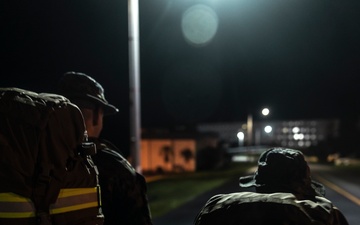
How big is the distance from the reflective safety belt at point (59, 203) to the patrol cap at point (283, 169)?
1.06 m

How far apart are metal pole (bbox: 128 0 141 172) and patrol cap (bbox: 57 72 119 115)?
19.9ft

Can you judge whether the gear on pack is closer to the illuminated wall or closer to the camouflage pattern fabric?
the camouflage pattern fabric

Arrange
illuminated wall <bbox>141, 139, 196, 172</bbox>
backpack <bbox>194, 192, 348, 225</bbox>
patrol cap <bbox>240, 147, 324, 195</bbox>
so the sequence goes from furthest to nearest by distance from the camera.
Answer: illuminated wall <bbox>141, 139, 196, 172</bbox>
patrol cap <bbox>240, 147, 324, 195</bbox>
backpack <bbox>194, 192, 348, 225</bbox>

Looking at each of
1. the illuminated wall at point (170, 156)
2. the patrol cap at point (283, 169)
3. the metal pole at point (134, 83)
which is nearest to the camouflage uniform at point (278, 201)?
the patrol cap at point (283, 169)

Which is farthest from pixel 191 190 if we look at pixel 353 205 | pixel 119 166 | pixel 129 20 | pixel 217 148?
pixel 217 148

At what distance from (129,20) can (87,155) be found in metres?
7.32

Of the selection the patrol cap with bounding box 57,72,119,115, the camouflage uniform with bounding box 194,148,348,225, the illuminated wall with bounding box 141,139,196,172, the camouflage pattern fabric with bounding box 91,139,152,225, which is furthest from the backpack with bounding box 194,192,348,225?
the illuminated wall with bounding box 141,139,196,172

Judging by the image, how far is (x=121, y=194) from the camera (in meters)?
2.92

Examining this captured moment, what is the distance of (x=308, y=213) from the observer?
261 centimetres

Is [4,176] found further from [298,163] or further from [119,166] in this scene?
[298,163]

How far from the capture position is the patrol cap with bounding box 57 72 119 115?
118 inches

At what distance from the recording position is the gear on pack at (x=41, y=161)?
192 centimetres

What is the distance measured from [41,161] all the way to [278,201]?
4.15 feet

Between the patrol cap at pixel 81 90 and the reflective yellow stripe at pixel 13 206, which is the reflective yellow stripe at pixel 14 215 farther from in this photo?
the patrol cap at pixel 81 90
